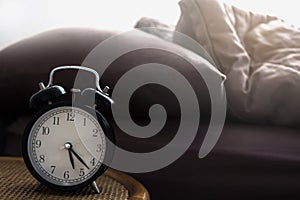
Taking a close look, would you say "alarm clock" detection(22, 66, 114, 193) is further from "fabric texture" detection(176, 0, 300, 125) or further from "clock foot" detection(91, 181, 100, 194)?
"fabric texture" detection(176, 0, 300, 125)

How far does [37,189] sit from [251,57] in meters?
0.70

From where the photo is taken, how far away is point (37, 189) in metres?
0.79

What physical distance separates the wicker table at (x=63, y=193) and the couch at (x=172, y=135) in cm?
8

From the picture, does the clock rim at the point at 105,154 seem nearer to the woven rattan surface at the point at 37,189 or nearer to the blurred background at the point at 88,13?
the woven rattan surface at the point at 37,189

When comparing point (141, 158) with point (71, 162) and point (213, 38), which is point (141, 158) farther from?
point (213, 38)

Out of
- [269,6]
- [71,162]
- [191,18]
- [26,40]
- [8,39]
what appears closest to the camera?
[71,162]

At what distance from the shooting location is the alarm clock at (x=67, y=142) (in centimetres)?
78

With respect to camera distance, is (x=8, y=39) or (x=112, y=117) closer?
(x=112, y=117)

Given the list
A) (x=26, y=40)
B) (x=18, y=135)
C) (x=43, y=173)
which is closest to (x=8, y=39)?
(x=26, y=40)

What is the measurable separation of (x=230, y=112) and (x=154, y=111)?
0.21 metres

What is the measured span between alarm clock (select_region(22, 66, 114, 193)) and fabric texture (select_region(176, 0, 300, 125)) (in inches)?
16.5

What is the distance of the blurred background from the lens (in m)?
1.51

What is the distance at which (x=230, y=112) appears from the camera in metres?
1.10

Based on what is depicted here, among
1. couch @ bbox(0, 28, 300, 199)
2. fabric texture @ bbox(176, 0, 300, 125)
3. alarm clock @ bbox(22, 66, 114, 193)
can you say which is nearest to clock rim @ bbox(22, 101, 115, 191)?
alarm clock @ bbox(22, 66, 114, 193)
